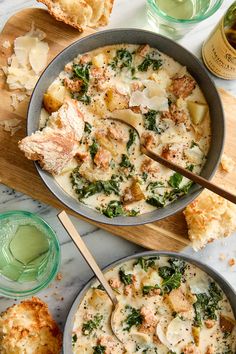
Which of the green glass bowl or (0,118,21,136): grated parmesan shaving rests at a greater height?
(0,118,21,136): grated parmesan shaving

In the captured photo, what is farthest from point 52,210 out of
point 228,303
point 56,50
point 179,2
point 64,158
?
point 179,2

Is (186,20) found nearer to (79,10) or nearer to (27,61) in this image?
(79,10)

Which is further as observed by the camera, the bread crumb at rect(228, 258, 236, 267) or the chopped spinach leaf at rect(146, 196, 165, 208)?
the bread crumb at rect(228, 258, 236, 267)

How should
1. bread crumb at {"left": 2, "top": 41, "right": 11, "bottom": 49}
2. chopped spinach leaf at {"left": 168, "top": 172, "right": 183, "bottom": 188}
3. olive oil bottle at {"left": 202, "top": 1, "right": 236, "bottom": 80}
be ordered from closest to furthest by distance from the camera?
1. olive oil bottle at {"left": 202, "top": 1, "right": 236, "bottom": 80}
2. chopped spinach leaf at {"left": 168, "top": 172, "right": 183, "bottom": 188}
3. bread crumb at {"left": 2, "top": 41, "right": 11, "bottom": 49}

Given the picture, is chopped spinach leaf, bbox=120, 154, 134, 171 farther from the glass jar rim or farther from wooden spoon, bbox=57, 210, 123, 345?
the glass jar rim

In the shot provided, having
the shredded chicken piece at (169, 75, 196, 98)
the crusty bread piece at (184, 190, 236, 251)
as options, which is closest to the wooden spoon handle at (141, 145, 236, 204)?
the crusty bread piece at (184, 190, 236, 251)

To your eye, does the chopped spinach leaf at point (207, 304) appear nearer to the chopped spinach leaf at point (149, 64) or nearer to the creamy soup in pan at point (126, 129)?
the creamy soup in pan at point (126, 129)

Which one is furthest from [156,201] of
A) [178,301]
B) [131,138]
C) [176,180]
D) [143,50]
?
[143,50]
